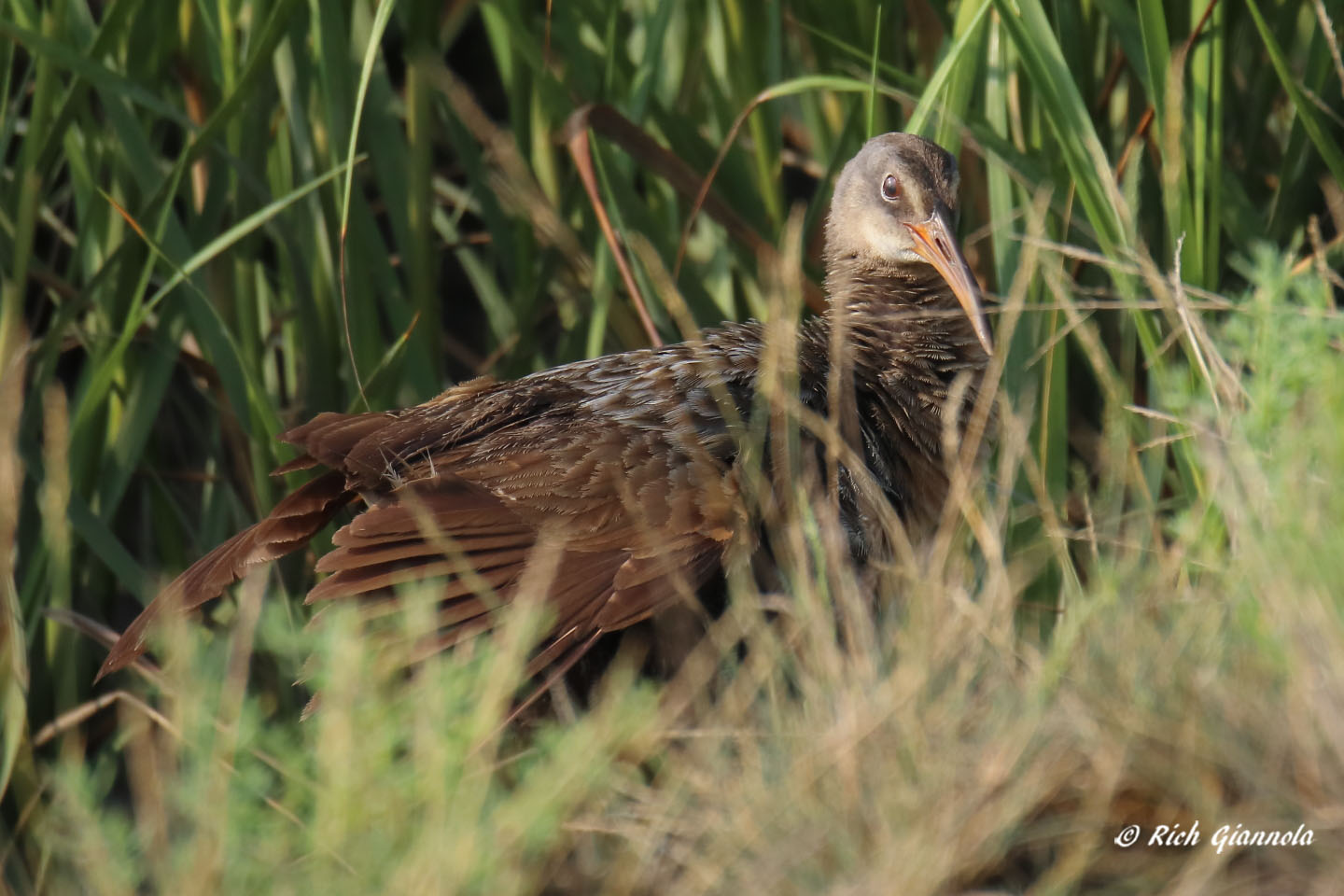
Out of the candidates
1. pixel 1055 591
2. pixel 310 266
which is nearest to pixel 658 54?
pixel 310 266

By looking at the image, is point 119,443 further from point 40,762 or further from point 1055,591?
point 1055,591

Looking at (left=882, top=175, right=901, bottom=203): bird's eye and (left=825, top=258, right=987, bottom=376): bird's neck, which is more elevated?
(left=882, top=175, right=901, bottom=203): bird's eye

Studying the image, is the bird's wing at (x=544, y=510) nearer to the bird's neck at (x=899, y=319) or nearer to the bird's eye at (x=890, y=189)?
the bird's neck at (x=899, y=319)

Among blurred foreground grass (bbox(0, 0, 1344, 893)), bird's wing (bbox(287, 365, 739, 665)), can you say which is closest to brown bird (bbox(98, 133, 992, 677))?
bird's wing (bbox(287, 365, 739, 665))

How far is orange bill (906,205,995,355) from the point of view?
3.25 metres

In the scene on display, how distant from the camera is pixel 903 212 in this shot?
347 centimetres

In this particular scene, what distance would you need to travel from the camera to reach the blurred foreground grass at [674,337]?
1.70 m

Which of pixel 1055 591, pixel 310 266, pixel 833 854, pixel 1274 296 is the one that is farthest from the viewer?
pixel 310 266

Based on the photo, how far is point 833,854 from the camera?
1.72 metres

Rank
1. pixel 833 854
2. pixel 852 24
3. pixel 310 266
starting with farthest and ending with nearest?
1. pixel 310 266
2. pixel 852 24
3. pixel 833 854

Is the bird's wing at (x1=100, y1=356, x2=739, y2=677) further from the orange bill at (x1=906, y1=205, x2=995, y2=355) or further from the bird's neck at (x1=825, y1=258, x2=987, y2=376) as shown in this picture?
the orange bill at (x1=906, y1=205, x2=995, y2=355)

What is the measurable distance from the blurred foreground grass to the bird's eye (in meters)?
0.19

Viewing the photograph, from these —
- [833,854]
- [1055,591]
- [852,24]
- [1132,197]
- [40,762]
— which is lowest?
[40,762]

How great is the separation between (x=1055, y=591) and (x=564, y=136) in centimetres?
137
